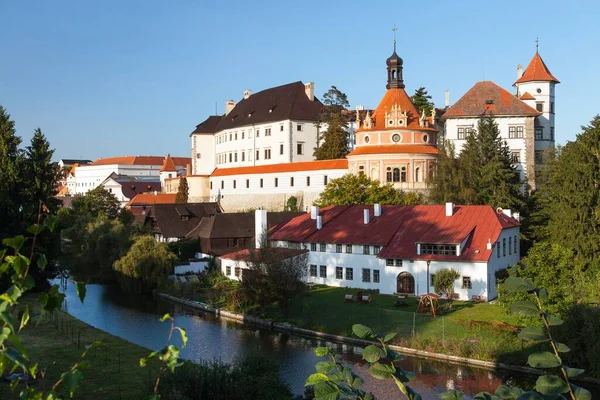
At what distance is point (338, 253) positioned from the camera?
3634 centimetres

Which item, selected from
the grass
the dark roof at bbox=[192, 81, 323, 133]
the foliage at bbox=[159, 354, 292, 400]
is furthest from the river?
the dark roof at bbox=[192, 81, 323, 133]

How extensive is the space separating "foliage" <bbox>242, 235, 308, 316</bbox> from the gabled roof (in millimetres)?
30849

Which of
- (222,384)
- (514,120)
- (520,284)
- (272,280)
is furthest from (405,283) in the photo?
(520,284)

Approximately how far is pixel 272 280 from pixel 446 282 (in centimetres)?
819

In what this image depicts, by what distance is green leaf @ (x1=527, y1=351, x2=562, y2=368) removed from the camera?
360 cm

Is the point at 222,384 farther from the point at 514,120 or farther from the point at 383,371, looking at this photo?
the point at 514,120

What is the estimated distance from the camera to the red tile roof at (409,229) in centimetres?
3269

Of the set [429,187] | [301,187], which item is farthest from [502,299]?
[301,187]

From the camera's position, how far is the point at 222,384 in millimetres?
15711

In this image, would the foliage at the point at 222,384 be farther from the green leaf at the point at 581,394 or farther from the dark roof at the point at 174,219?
the dark roof at the point at 174,219

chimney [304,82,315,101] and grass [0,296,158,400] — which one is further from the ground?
chimney [304,82,315,101]

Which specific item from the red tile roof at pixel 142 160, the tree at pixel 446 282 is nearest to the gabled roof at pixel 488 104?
the tree at pixel 446 282

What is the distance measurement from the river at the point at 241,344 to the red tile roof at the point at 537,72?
41.3m

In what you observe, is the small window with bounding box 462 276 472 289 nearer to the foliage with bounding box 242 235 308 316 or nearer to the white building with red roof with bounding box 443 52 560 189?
the foliage with bounding box 242 235 308 316
